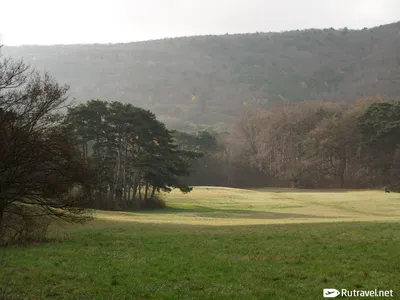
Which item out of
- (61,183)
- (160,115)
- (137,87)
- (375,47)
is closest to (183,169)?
(61,183)

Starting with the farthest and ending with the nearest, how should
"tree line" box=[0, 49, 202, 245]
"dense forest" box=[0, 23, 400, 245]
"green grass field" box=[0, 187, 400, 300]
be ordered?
"dense forest" box=[0, 23, 400, 245] → "tree line" box=[0, 49, 202, 245] → "green grass field" box=[0, 187, 400, 300]

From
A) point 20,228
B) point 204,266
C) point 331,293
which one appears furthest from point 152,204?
point 331,293

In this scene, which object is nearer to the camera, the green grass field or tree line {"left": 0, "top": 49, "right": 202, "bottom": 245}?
the green grass field

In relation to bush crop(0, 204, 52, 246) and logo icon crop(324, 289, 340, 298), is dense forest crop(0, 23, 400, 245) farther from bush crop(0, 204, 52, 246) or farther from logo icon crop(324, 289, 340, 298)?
logo icon crop(324, 289, 340, 298)

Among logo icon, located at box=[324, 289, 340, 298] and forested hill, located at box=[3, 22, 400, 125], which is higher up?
forested hill, located at box=[3, 22, 400, 125]

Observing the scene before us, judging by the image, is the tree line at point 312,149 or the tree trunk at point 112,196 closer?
the tree trunk at point 112,196

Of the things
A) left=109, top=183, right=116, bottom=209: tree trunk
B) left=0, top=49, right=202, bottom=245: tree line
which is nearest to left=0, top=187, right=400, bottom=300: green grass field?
left=0, top=49, right=202, bottom=245: tree line

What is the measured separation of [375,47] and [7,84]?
199 metres

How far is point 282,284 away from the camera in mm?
10008

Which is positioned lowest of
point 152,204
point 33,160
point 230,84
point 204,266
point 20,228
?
point 152,204

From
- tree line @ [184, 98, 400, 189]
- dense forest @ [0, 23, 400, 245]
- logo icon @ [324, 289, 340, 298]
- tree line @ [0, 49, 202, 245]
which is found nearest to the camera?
logo icon @ [324, 289, 340, 298]

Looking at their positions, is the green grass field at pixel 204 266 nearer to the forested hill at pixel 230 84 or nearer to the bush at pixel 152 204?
the bush at pixel 152 204

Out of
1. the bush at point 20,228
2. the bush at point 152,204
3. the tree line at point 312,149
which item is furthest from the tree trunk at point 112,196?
the tree line at point 312,149

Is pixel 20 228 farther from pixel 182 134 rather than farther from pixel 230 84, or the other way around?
pixel 230 84
